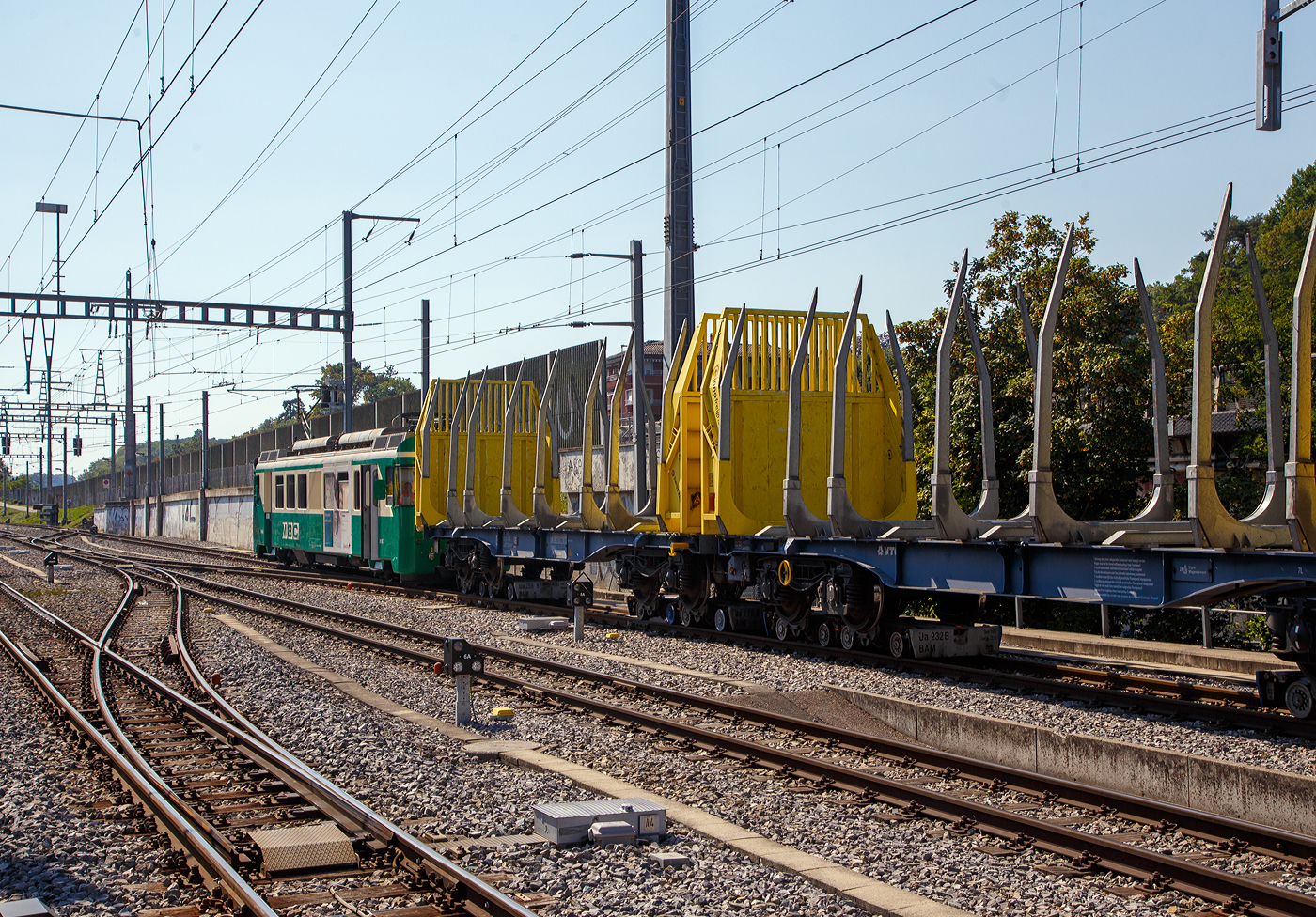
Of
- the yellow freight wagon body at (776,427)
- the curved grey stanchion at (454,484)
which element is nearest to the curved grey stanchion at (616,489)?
the yellow freight wagon body at (776,427)

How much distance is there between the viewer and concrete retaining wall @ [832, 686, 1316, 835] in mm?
6910

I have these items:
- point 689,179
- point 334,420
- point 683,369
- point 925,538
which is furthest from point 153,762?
point 334,420

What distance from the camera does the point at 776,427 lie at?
15641 mm

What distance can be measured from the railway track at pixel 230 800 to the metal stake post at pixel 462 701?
1645 millimetres

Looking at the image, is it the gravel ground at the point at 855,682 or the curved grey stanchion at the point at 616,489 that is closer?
the gravel ground at the point at 855,682

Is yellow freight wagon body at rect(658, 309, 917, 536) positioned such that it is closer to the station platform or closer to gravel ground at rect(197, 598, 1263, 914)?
the station platform

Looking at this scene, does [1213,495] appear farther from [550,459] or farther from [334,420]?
[334,420]

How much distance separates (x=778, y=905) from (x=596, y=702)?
5.14 meters

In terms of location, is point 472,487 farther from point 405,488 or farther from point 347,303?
point 347,303

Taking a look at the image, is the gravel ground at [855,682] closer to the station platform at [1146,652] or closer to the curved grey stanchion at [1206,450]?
the curved grey stanchion at [1206,450]

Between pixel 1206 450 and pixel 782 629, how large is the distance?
6.98 metres

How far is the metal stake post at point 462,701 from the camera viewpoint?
10070 mm

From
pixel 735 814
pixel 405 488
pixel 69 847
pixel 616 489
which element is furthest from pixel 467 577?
pixel 69 847

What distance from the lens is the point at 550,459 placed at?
22.0 m
